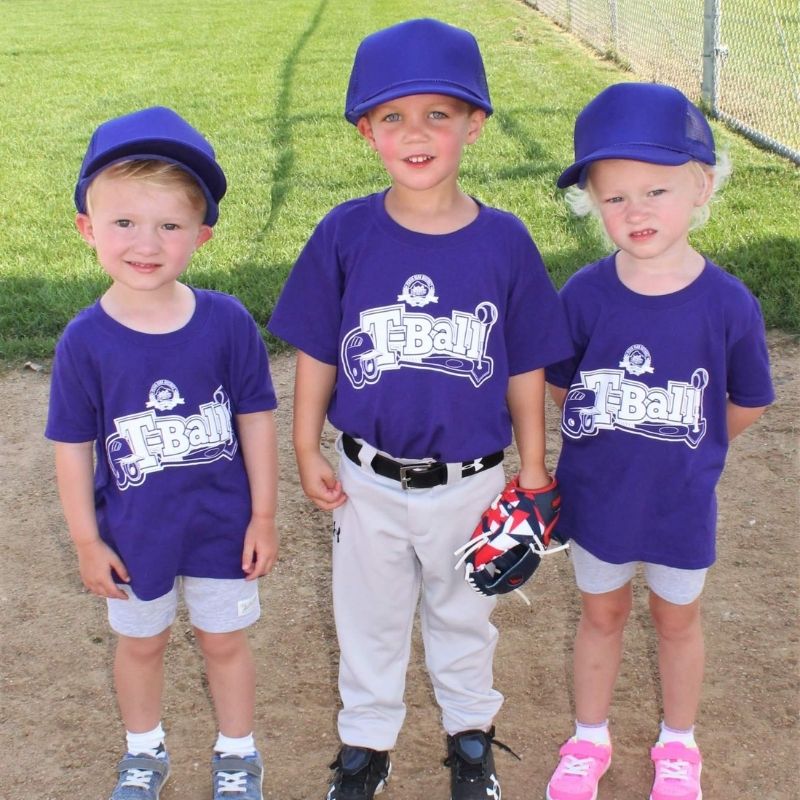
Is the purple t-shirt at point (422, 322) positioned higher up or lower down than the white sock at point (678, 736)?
higher up

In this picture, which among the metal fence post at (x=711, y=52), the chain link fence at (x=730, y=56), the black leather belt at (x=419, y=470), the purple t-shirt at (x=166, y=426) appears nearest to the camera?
the purple t-shirt at (x=166, y=426)

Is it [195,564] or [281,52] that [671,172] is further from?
[281,52]

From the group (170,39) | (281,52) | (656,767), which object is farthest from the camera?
(170,39)

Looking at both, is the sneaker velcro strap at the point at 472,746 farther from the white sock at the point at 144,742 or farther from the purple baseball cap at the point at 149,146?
the purple baseball cap at the point at 149,146

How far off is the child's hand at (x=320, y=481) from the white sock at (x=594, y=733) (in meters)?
0.81

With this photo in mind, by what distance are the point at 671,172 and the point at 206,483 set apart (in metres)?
1.16

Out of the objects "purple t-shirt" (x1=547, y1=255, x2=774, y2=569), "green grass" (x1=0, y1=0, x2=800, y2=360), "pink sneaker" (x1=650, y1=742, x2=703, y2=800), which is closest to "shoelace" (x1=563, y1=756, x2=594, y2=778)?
"pink sneaker" (x1=650, y1=742, x2=703, y2=800)

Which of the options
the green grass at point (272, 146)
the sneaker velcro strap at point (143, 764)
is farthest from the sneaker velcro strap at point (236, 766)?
the green grass at point (272, 146)

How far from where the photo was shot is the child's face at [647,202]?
212 centimetres

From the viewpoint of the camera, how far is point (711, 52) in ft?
27.8

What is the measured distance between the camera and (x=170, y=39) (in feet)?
50.9

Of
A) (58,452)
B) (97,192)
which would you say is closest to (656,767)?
(58,452)

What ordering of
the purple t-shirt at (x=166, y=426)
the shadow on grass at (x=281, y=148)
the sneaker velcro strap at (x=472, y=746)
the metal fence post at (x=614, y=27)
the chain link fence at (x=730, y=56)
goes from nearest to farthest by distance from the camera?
the purple t-shirt at (x=166, y=426) → the sneaker velcro strap at (x=472, y=746) → the shadow on grass at (x=281, y=148) → the chain link fence at (x=730, y=56) → the metal fence post at (x=614, y=27)

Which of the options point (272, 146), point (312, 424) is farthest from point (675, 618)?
point (272, 146)
